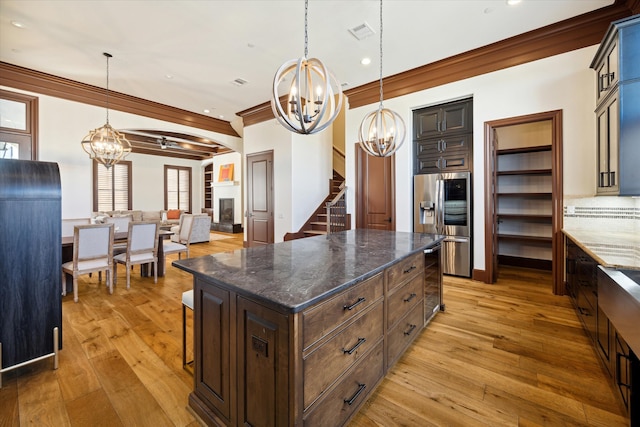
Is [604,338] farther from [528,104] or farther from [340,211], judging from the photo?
[340,211]

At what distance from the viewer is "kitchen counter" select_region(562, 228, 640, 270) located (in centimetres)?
170

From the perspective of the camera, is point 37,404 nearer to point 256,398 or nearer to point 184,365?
point 184,365

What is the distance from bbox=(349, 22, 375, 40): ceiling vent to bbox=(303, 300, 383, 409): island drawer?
340cm

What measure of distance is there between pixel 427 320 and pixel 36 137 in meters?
6.79

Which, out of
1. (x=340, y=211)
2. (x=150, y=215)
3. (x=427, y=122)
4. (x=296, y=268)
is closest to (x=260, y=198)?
(x=340, y=211)

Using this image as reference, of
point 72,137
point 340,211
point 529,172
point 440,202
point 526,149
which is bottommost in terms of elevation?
point 340,211

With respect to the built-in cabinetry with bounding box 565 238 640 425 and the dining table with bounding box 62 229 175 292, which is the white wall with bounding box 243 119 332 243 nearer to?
the dining table with bounding box 62 229 175 292

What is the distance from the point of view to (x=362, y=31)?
3576 millimetres

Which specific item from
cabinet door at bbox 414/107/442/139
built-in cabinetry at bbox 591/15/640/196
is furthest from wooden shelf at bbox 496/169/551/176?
built-in cabinetry at bbox 591/15/640/196

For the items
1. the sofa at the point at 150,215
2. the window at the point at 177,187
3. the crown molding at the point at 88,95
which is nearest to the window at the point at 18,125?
the crown molding at the point at 88,95

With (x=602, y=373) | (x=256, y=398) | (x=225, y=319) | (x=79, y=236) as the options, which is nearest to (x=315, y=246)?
(x=225, y=319)

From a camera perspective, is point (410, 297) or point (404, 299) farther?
point (410, 297)

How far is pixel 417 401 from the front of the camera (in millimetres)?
1711

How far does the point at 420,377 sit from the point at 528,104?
149 inches
